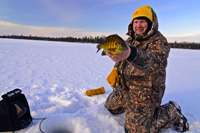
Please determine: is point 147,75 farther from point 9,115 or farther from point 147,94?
point 9,115

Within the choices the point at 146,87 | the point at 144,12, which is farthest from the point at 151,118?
the point at 144,12

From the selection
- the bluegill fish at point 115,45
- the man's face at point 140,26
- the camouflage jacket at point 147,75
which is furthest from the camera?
the man's face at point 140,26

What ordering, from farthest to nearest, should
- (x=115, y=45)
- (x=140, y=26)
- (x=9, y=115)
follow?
(x=140, y=26)
(x=9, y=115)
(x=115, y=45)

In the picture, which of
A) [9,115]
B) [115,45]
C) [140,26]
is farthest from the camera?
[140,26]

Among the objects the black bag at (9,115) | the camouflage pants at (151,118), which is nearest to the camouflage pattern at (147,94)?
the camouflage pants at (151,118)

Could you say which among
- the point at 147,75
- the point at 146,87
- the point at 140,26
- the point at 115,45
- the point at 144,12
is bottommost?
the point at 146,87

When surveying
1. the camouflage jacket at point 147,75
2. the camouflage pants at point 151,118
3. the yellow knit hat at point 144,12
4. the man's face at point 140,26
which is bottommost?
the camouflage pants at point 151,118

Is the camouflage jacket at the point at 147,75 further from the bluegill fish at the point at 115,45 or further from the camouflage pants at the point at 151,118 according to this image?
→ the bluegill fish at the point at 115,45

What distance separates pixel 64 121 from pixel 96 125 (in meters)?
0.56

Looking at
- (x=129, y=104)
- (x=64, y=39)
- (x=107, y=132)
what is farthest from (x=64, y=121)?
(x=64, y=39)

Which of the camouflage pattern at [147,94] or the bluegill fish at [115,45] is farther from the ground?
the bluegill fish at [115,45]

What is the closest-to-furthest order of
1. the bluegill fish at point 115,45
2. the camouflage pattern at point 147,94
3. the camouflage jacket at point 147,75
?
the bluegill fish at point 115,45 < the camouflage jacket at point 147,75 < the camouflage pattern at point 147,94

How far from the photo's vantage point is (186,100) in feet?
10.5

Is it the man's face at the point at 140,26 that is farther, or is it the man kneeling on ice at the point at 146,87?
the man's face at the point at 140,26
